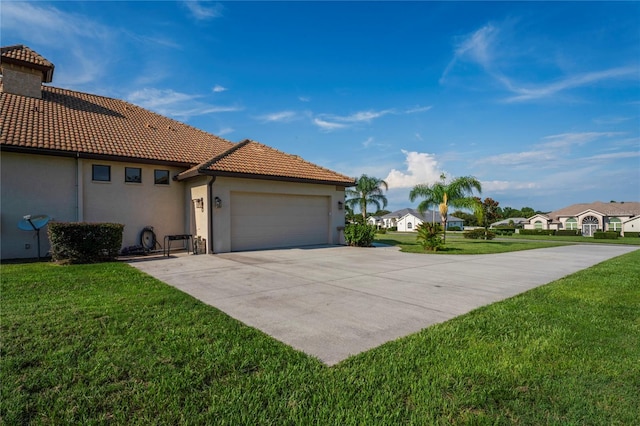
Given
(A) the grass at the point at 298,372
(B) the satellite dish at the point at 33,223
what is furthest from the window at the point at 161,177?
(A) the grass at the point at 298,372

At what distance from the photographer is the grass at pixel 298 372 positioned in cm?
227

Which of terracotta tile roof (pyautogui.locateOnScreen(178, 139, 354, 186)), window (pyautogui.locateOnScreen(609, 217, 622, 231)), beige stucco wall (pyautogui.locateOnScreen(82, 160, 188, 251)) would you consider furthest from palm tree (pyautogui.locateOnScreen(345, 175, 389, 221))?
window (pyautogui.locateOnScreen(609, 217, 622, 231))

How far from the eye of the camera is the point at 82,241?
30.6 ft

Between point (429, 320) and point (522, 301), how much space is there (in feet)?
7.03

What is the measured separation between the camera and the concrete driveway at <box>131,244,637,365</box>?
3.93 metres

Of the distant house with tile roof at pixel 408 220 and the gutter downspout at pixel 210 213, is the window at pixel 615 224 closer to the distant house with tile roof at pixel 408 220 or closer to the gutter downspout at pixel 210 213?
the distant house with tile roof at pixel 408 220

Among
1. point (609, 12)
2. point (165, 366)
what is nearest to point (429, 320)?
point (165, 366)

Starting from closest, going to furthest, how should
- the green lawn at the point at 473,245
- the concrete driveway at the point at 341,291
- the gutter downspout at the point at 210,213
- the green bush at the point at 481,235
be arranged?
the concrete driveway at the point at 341,291 < the gutter downspout at the point at 210,213 < the green lawn at the point at 473,245 < the green bush at the point at 481,235

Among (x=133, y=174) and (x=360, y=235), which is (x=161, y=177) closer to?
(x=133, y=174)

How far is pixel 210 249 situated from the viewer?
1212 centimetres

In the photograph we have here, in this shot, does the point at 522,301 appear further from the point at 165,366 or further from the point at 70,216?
the point at 70,216

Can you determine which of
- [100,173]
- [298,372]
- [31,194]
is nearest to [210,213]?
[100,173]

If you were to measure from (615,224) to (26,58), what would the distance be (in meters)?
69.1

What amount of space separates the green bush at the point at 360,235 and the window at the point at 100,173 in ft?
34.6
